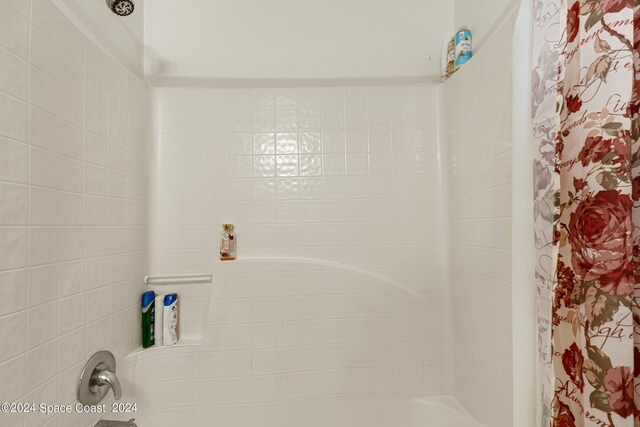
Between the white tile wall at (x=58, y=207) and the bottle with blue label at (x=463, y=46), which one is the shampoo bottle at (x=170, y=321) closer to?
the white tile wall at (x=58, y=207)

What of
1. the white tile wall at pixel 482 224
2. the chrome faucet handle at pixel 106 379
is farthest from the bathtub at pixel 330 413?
the chrome faucet handle at pixel 106 379

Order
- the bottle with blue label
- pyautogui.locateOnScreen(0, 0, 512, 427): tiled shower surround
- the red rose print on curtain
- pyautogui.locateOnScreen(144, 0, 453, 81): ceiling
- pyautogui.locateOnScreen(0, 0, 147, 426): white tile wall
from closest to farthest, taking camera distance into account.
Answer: the red rose print on curtain < pyautogui.locateOnScreen(0, 0, 147, 426): white tile wall < pyautogui.locateOnScreen(0, 0, 512, 427): tiled shower surround < the bottle with blue label < pyautogui.locateOnScreen(144, 0, 453, 81): ceiling

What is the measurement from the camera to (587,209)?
55cm

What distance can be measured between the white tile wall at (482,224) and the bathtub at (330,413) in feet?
0.47

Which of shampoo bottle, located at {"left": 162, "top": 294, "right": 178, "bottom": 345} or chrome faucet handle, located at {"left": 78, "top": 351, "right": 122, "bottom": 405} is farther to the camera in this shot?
shampoo bottle, located at {"left": 162, "top": 294, "right": 178, "bottom": 345}

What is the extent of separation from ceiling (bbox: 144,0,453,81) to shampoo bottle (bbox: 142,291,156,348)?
97 cm

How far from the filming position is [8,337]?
0.76 meters

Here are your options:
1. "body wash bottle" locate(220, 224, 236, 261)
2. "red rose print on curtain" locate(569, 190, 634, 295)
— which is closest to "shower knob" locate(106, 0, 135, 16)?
"body wash bottle" locate(220, 224, 236, 261)

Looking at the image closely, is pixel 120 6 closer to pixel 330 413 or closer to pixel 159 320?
pixel 159 320

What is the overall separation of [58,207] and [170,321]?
0.66 metres

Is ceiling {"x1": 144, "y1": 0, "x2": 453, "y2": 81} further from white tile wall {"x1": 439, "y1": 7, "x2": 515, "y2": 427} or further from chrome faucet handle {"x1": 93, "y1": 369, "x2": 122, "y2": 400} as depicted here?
chrome faucet handle {"x1": 93, "y1": 369, "x2": 122, "y2": 400}

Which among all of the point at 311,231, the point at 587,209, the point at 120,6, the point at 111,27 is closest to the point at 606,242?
the point at 587,209

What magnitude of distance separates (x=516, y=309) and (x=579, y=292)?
0.10 meters

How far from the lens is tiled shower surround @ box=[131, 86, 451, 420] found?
4.70 feet
